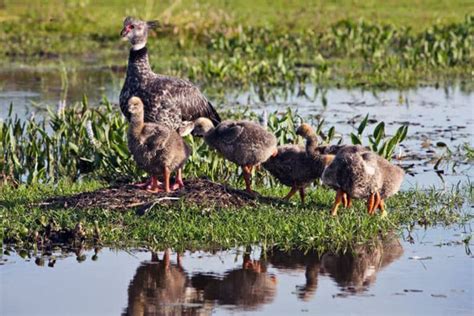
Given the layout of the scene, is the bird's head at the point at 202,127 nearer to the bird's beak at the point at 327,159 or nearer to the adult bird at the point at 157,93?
the adult bird at the point at 157,93

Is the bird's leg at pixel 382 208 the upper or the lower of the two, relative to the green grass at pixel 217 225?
upper

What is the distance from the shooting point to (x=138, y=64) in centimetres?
1099

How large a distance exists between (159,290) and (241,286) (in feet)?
1.75

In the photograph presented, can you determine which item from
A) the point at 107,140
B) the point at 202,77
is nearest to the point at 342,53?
the point at 202,77

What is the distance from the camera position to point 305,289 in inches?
296

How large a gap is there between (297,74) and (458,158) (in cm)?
608

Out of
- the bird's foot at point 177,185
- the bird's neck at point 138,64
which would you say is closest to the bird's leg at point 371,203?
the bird's foot at point 177,185

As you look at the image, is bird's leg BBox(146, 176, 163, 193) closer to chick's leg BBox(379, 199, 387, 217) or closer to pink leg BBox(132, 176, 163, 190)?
pink leg BBox(132, 176, 163, 190)

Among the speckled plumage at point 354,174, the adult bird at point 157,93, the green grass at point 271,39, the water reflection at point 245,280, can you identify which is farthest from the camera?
the green grass at point 271,39

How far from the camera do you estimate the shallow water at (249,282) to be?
23.4 feet

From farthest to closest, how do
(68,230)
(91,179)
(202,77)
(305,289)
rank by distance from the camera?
(202,77) → (91,179) → (68,230) → (305,289)

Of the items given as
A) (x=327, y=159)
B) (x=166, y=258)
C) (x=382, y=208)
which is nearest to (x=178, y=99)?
(x=327, y=159)

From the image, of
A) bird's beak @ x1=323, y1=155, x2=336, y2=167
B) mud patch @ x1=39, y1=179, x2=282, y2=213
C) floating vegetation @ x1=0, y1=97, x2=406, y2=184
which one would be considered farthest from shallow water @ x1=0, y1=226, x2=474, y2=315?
floating vegetation @ x1=0, y1=97, x2=406, y2=184

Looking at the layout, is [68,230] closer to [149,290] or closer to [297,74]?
[149,290]
